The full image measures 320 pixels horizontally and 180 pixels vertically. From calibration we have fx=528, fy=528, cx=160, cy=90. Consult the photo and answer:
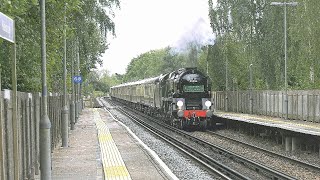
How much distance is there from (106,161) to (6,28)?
8317 millimetres

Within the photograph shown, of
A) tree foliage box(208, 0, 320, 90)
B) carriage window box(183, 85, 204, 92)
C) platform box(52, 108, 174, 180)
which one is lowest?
platform box(52, 108, 174, 180)

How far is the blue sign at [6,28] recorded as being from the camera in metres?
6.29

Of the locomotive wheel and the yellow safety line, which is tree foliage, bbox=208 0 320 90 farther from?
the yellow safety line

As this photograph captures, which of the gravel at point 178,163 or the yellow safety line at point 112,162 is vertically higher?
the yellow safety line at point 112,162

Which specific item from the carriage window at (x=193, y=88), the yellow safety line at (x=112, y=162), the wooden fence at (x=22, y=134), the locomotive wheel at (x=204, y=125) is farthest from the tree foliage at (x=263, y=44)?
the wooden fence at (x=22, y=134)

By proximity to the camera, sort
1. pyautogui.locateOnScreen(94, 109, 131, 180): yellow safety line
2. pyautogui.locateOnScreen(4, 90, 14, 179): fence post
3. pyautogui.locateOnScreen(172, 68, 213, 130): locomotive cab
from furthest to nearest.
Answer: pyautogui.locateOnScreen(172, 68, 213, 130): locomotive cab < pyautogui.locateOnScreen(94, 109, 131, 180): yellow safety line < pyautogui.locateOnScreen(4, 90, 14, 179): fence post

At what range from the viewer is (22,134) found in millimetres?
9586

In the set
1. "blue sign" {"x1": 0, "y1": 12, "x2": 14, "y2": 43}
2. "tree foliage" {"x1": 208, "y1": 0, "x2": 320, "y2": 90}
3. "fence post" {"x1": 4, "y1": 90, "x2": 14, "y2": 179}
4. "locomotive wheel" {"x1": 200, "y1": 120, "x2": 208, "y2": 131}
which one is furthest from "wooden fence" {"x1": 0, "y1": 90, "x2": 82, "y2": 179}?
"tree foliage" {"x1": 208, "y1": 0, "x2": 320, "y2": 90}

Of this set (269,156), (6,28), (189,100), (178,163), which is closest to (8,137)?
(6,28)

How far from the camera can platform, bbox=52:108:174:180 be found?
39.6ft

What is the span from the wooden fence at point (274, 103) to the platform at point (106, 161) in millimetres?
10632

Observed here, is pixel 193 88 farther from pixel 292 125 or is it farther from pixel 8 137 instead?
pixel 8 137

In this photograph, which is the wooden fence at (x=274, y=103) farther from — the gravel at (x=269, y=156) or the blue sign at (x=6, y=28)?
the blue sign at (x=6, y=28)

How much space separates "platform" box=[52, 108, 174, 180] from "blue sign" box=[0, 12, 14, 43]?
5.47 m
